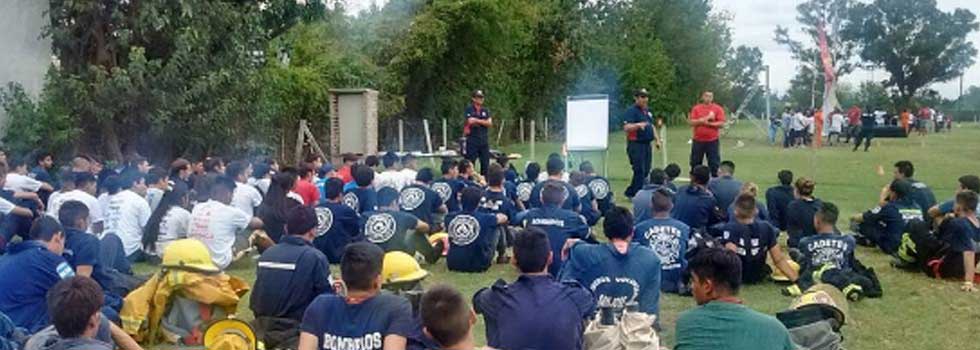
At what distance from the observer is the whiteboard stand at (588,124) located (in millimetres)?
20469

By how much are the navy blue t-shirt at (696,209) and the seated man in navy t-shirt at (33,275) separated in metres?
6.35

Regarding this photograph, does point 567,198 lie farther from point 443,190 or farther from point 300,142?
point 300,142

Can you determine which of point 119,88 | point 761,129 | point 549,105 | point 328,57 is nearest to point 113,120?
point 119,88

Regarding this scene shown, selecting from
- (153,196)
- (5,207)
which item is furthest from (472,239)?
(5,207)

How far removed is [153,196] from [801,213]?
722 centimetres

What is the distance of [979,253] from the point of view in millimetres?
10406

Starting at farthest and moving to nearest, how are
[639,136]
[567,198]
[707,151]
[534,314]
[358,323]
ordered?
[639,136] → [707,151] → [567,198] → [534,314] → [358,323]

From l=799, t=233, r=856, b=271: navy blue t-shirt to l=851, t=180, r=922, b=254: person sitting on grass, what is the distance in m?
2.04

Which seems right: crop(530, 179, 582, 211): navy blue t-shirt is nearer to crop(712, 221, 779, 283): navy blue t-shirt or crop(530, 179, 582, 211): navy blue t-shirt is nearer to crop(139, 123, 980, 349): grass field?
crop(139, 123, 980, 349): grass field

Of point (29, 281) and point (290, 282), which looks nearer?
point (29, 281)

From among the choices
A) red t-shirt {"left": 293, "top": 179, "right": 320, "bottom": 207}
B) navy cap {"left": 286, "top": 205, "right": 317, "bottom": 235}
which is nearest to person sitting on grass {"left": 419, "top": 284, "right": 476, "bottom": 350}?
navy cap {"left": 286, "top": 205, "right": 317, "bottom": 235}

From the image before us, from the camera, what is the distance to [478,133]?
18.4 metres

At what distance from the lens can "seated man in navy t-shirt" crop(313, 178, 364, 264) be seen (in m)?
10.9

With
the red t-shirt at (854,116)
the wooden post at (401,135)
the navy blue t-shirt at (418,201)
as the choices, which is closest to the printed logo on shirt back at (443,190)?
the navy blue t-shirt at (418,201)
